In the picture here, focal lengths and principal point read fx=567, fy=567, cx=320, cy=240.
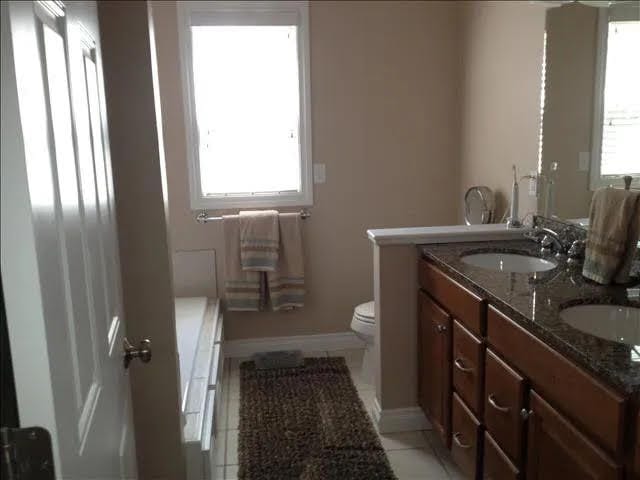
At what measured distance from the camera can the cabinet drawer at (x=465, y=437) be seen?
6.54 feet

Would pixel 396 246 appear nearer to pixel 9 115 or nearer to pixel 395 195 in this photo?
pixel 395 195

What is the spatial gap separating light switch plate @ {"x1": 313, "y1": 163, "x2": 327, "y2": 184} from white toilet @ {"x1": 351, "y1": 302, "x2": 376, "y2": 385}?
86 cm

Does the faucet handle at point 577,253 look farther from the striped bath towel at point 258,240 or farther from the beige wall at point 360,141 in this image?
the striped bath towel at point 258,240

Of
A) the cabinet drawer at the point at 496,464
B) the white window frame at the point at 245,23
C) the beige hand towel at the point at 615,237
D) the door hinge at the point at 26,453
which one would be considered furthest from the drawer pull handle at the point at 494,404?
the white window frame at the point at 245,23

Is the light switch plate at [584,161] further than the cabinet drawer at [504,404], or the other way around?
the light switch plate at [584,161]

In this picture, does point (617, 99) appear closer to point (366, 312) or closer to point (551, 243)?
point (551, 243)

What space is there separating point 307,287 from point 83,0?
8.92 feet

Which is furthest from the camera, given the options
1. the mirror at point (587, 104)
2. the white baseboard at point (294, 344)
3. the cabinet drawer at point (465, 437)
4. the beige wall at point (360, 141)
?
the white baseboard at point (294, 344)

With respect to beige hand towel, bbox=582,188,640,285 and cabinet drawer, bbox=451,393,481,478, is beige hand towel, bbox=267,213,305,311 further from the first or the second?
beige hand towel, bbox=582,188,640,285

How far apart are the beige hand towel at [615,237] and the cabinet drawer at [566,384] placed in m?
0.43

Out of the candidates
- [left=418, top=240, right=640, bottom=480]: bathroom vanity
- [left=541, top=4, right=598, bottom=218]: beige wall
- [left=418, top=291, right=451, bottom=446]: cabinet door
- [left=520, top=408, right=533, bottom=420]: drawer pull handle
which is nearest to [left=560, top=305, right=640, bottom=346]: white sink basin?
[left=418, top=240, right=640, bottom=480]: bathroom vanity

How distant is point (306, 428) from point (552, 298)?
1.44 metres

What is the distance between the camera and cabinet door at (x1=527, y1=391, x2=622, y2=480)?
1.26 meters

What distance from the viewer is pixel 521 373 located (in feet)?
5.39
